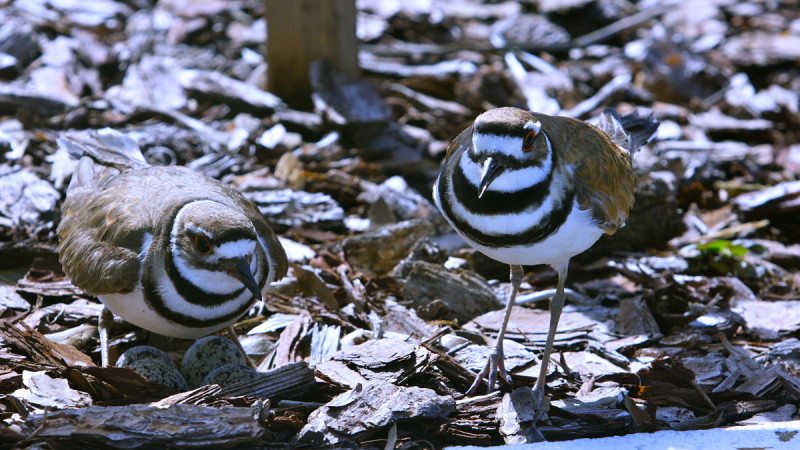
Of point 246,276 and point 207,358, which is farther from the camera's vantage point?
point 207,358

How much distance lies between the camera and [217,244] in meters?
3.96

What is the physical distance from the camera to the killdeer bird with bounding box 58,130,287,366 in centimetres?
399

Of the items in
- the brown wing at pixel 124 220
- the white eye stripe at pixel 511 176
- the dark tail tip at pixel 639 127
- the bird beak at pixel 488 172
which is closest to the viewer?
the bird beak at pixel 488 172

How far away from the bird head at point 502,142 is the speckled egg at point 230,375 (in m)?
1.20

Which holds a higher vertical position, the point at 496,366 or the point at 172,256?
the point at 172,256

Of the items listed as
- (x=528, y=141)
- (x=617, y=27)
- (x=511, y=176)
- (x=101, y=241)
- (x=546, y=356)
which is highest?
(x=528, y=141)

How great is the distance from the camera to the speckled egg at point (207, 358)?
416cm

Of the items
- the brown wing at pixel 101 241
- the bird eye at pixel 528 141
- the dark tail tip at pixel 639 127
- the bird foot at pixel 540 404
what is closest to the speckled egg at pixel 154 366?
the brown wing at pixel 101 241

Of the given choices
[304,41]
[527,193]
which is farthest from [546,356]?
[304,41]

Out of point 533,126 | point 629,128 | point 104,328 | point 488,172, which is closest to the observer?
point 488,172

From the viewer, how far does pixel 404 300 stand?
4.95 m

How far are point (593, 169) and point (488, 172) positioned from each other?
0.65 m

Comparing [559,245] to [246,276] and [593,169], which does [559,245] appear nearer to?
[593,169]

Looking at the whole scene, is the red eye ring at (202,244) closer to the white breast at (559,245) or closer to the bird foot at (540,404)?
the white breast at (559,245)
